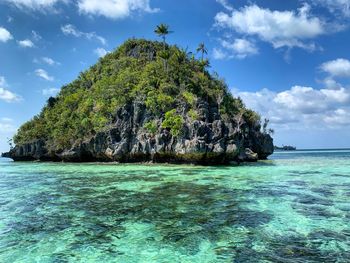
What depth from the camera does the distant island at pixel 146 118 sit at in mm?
45531

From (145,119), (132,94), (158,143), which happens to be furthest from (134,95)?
(158,143)

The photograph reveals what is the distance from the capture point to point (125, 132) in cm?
5172

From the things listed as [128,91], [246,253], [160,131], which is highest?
[128,91]

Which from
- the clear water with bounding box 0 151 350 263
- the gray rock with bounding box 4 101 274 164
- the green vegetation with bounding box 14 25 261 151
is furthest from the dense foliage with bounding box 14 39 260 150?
the clear water with bounding box 0 151 350 263

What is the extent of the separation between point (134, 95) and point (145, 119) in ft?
20.4

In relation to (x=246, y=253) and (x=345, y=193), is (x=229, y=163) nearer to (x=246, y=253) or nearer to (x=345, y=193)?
(x=345, y=193)

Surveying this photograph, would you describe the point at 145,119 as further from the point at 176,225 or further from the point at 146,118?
the point at 176,225

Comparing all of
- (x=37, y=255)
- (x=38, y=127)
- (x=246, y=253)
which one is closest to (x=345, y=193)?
(x=246, y=253)

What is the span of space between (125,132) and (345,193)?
3749 cm

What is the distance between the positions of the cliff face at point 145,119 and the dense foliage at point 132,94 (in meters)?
0.17

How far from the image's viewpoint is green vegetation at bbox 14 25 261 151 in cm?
5134

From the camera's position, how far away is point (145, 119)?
51250 millimetres

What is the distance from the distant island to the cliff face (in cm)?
14

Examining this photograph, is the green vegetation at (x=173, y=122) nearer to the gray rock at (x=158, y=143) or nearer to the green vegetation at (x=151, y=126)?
the gray rock at (x=158, y=143)
